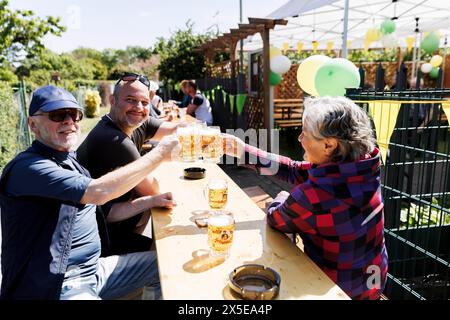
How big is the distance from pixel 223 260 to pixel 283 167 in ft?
2.80

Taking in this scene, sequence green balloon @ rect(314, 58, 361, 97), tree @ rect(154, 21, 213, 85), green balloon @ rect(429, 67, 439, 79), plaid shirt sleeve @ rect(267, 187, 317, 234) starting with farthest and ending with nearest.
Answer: tree @ rect(154, 21, 213, 85), green balloon @ rect(429, 67, 439, 79), green balloon @ rect(314, 58, 361, 97), plaid shirt sleeve @ rect(267, 187, 317, 234)

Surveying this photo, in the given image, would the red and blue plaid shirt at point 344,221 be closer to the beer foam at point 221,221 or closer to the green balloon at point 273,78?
the beer foam at point 221,221

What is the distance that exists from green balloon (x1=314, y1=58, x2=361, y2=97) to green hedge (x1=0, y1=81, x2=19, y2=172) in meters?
5.08

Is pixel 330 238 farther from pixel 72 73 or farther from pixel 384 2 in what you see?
pixel 72 73

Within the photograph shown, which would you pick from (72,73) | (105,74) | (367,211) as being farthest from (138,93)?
(105,74)

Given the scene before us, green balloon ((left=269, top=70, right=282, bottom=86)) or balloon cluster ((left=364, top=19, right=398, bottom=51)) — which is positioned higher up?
balloon cluster ((left=364, top=19, right=398, bottom=51))

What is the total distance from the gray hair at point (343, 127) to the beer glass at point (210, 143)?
66 centimetres

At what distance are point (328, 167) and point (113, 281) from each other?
47.8 inches

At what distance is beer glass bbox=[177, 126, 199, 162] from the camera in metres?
1.81

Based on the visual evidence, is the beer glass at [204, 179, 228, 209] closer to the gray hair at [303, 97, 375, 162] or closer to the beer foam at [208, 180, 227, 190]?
the beer foam at [208, 180, 227, 190]

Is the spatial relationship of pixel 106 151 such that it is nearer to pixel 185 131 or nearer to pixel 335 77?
pixel 185 131

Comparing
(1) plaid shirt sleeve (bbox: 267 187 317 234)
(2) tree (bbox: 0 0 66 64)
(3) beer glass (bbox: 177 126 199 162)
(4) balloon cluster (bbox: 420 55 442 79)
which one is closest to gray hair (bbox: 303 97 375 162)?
(1) plaid shirt sleeve (bbox: 267 187 317 234)

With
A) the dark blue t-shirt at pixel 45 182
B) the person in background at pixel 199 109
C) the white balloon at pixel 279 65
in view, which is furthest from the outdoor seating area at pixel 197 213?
the person in background at pixel 199 109

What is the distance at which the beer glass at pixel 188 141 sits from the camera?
1.81 m
